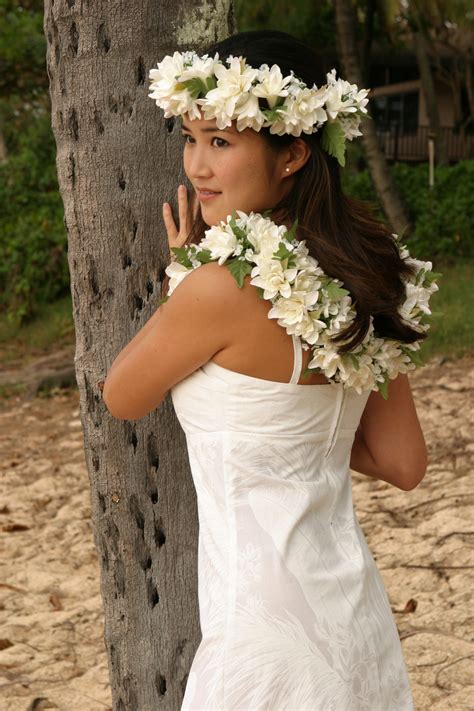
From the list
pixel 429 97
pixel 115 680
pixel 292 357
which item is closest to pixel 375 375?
pixel 292 357

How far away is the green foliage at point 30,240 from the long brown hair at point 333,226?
9.55m

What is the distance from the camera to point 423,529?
4.44 meters

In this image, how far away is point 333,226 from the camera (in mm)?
1859

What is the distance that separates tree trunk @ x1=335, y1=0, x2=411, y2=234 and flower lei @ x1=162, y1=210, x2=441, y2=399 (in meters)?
9.49

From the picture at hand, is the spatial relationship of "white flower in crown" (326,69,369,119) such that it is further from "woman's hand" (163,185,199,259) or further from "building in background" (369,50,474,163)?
"building in background" (369,50,474,163)

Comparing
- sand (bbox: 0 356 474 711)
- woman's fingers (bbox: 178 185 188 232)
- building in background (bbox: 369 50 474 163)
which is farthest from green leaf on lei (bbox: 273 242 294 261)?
building in background (bbox: 369 50 474 163)

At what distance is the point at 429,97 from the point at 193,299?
1529 cm

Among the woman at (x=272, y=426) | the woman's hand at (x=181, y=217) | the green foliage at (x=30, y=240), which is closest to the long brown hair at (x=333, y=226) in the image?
the woman at (x=272, y=426)

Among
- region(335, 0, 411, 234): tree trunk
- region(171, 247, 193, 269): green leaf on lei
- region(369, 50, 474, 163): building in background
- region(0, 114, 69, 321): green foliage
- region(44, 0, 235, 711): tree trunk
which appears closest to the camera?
region(171, 247, 193, 269): green leaf on lei

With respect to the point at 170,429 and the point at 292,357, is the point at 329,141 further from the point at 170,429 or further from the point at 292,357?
the point at 170,429

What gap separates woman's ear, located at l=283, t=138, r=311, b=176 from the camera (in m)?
1.90

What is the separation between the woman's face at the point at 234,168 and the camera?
1.87 metres

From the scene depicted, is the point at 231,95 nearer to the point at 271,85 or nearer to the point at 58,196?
the point at 271,85

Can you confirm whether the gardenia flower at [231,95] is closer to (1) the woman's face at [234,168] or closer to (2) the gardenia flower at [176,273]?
(1) the woman's face at [234,168]
